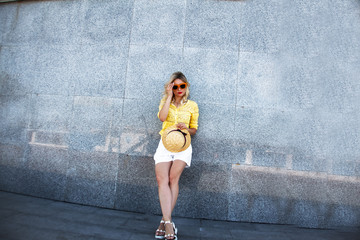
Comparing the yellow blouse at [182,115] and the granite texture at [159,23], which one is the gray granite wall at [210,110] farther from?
the yellow blouse at [182,115]

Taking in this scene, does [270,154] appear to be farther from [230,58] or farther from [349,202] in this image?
[230,58]

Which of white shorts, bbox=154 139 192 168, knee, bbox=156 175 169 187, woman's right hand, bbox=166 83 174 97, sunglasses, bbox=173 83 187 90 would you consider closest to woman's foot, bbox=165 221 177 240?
knee, bbox=156 175 169 187

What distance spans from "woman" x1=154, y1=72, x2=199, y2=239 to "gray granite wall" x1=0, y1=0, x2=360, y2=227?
0.72 m

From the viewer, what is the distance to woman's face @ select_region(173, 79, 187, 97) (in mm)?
3848

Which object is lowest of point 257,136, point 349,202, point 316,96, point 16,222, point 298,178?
point 16,222

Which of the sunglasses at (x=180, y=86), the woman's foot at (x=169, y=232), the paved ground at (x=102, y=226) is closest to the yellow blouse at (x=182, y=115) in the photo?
the sunglasses at (x=180, y=86)

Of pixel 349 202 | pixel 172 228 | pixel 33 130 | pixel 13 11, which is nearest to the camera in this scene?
pixel 172 228

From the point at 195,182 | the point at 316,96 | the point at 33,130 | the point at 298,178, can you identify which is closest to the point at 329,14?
the point at 316,96

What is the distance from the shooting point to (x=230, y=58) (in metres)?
4.71

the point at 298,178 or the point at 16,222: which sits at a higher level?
the point at 298,178

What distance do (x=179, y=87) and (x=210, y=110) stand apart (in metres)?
1.03

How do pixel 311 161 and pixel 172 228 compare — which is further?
pixel 311 161

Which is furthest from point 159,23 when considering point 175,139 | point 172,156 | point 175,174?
point 175,174

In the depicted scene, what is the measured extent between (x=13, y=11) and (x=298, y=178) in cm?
730
